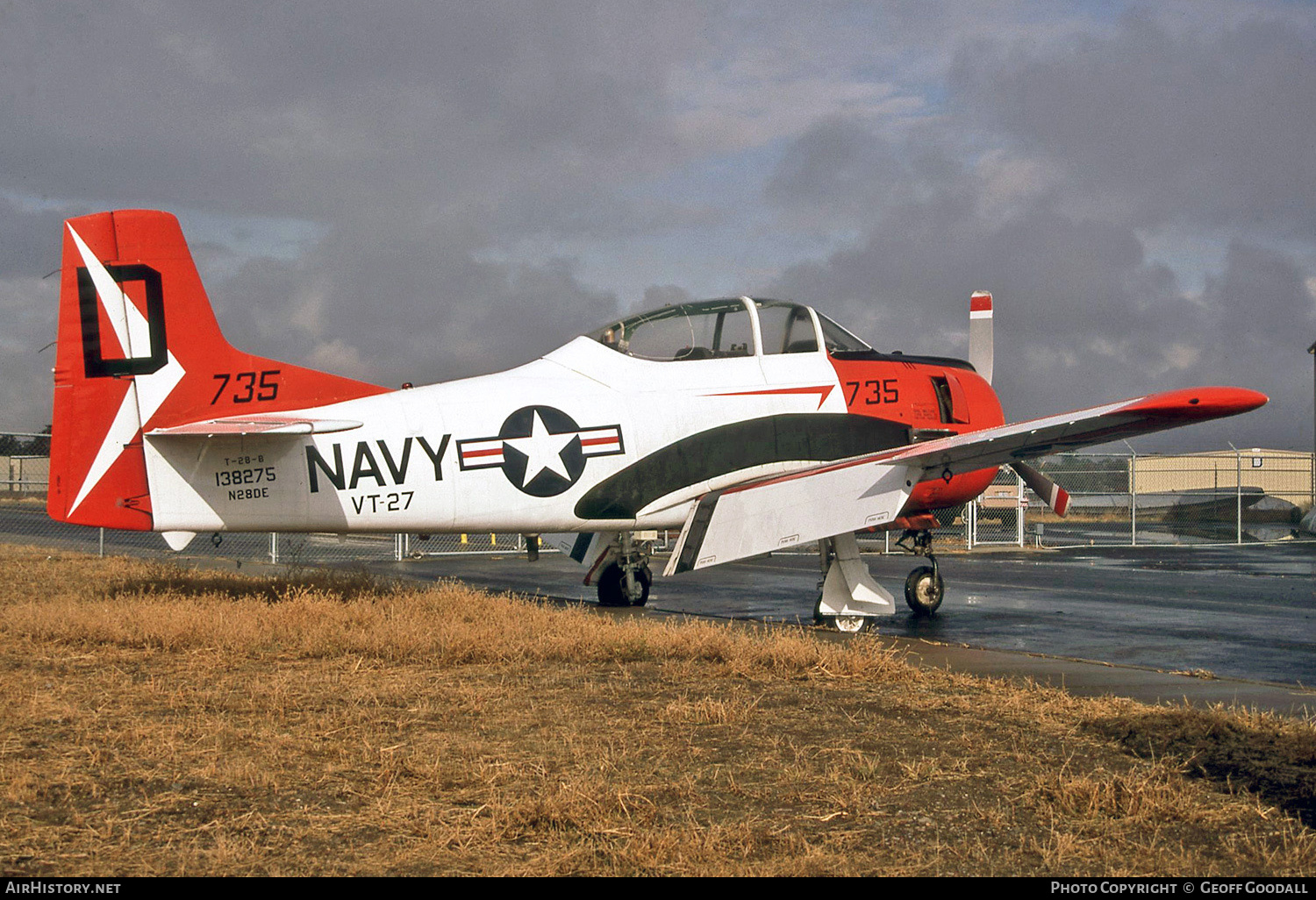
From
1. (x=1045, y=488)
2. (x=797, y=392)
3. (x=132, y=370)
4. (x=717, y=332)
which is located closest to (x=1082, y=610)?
(x=1045, y=488)

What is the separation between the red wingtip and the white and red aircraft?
0.02 m

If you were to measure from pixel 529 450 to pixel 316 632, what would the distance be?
2712 mm

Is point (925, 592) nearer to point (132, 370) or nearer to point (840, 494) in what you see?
point (840, 494)

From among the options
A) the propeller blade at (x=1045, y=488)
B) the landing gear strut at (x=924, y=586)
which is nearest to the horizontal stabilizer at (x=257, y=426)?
the landing gear strut at (x=924, y=586)

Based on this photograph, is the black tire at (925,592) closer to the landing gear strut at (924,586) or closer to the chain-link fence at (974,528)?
the landing gear strut at (924,586)

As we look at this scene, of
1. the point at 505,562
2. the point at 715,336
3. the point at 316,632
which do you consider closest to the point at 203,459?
the point at 316,632

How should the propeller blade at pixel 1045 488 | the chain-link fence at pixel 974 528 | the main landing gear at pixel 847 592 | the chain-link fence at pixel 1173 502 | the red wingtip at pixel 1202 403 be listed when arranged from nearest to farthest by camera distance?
the red wingtip at pixel 1202 403 < the main landing gear at pixel 847 592 < the propeller blade at pixel 1045 488 < the chain-link fence at pixel 974 528 < the chain-link fence at pixel 1173 502

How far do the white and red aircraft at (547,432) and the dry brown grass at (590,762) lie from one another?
139 centimetres

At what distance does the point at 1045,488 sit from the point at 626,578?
5.05 meters

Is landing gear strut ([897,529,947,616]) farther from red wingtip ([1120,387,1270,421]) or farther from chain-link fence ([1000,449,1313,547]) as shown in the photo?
chain-link fence ([1000,449,1313,547])

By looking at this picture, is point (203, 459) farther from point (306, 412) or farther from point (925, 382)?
point (925, 382)

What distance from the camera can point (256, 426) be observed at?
9.76m

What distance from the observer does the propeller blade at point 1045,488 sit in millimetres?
12289

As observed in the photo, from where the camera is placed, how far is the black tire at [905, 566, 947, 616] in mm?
13133
